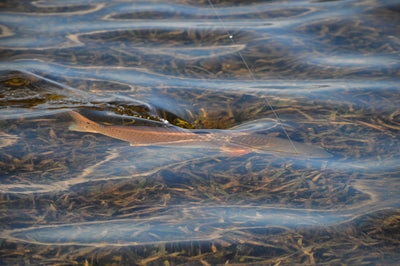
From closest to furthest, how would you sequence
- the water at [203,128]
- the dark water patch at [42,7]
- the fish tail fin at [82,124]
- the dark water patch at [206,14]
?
1. the water at [203,128]
2. the fish tail fin at [82,124]
3. the dark water patch at [206,14]
4. the dark water patch at [42,7]

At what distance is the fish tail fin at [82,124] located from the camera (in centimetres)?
235

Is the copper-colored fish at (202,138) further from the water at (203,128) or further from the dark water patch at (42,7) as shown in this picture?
the dark water patch at (42,7)

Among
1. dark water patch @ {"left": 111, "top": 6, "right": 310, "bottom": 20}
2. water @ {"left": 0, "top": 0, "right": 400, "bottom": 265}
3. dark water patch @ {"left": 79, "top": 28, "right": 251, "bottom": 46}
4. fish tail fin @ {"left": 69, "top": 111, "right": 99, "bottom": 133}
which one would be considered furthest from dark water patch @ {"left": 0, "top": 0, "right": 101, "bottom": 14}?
fish tail fin @ {"left": 69, "top": 111, "right": 99, "bottom": 133}

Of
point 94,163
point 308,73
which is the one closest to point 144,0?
point 308,73

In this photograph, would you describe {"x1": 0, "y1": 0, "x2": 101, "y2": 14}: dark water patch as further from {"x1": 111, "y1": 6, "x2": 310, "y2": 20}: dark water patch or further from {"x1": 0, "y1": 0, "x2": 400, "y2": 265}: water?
{"x1": 111, "y1": 6, "x2": 310, "y2": 20}: dark water patch

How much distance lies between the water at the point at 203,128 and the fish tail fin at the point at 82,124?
0.18 feet

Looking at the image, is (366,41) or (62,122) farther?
(366,41)

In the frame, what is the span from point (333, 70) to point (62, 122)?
5.95 feet

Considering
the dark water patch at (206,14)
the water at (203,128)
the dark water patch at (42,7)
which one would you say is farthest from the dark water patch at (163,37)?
the dark water patch at (42,7)

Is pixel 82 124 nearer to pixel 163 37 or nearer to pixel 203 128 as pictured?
pixel 203 128

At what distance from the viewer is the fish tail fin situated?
92.4 inches

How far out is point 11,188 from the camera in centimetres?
186

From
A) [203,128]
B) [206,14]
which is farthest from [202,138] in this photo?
[206,14]

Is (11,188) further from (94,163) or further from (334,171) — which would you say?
(334,171)
